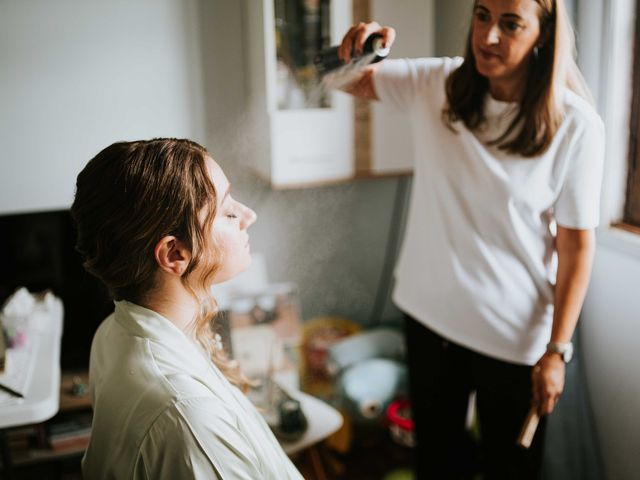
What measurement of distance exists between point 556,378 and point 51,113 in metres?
1.51

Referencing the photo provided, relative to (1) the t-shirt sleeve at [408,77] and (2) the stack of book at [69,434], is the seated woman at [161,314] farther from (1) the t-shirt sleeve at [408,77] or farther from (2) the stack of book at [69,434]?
(2) the stack of book at [69,434]

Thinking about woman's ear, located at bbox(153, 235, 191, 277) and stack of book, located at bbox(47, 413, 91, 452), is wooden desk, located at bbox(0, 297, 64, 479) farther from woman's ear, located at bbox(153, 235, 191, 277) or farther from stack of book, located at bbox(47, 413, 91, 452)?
woman's ear, located at bbox(153, 235, 191, 277)

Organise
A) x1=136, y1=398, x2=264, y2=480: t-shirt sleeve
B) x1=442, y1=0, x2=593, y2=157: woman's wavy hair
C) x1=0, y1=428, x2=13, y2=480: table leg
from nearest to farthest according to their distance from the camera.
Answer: x1=136, y1=398, x2=264, y2=480: t-shirt sleeve → x1=442, y1=0, x2=593, y2=157: woman's wavy hair → x1=0, y1=428, x2=13, y2=480: table leg

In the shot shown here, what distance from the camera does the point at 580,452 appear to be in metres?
1.64

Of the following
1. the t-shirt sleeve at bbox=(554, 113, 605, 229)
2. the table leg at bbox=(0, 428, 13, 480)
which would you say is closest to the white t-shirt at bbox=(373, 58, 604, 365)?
the t-shirt sleeve at bbox=(554, 113, 605, 229)

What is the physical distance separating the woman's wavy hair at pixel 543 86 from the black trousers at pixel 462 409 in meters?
0.49

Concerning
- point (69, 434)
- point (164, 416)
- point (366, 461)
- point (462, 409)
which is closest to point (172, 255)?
point (164, 416)

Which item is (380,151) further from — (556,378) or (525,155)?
(556,378)

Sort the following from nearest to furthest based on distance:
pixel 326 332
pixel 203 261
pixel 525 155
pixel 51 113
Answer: pixel 203 261 < pixel 525 155 < pixel 51 113 < pixel 326 332

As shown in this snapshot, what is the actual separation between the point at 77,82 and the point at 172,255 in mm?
1152

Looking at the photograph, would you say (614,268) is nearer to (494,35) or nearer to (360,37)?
(494,35)

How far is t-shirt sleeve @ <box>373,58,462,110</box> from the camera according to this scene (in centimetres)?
137

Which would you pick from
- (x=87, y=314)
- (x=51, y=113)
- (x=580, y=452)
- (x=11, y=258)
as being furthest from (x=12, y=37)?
(x=580, y=452)

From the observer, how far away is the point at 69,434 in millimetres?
1688
